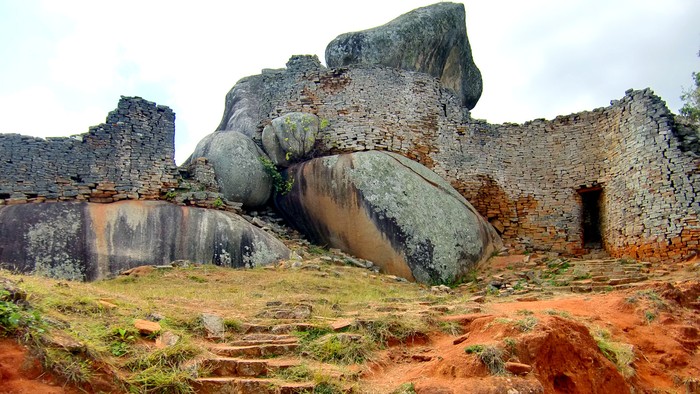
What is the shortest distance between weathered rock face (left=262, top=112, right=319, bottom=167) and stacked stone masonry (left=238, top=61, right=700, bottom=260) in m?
0.47

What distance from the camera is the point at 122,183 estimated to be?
14805mm

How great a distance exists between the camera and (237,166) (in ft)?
54.7

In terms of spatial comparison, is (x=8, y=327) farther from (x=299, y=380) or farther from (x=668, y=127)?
(x=668, y=127)

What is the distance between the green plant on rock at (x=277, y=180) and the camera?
17250mm

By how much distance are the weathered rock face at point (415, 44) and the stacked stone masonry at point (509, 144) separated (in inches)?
51.5

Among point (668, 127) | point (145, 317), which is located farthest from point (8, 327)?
point (668, 127)

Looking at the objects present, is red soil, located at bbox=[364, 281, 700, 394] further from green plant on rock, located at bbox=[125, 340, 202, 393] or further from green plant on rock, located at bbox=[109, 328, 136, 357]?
green plant on rock, located at bbox=[109, 328, 136, 357]

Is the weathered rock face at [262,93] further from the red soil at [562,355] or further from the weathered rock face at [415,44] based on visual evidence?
the red soil at [562,355]

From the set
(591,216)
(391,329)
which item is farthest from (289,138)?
(391,329)

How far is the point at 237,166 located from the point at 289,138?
1.75 m

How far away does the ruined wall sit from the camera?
46.2ft

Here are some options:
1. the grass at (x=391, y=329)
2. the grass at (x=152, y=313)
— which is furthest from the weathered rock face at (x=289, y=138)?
the grass at (x=391, y=329)

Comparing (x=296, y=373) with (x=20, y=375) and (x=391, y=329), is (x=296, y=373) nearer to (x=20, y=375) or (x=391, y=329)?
(x=391, y=329)

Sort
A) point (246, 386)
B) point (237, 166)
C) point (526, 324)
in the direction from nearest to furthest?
point (246, 386), point (526, 324), point (237, 166)
